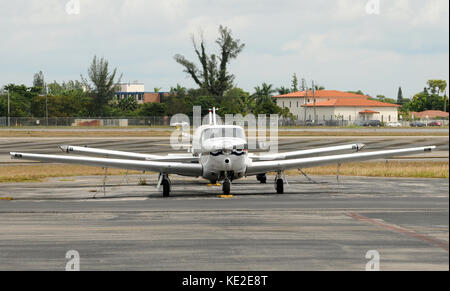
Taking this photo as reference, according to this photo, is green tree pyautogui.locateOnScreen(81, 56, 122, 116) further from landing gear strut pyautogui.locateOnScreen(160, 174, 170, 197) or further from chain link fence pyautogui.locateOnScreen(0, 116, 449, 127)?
landing gear strut pyautogui.locateOnScreen(160, 174, 170, 197)

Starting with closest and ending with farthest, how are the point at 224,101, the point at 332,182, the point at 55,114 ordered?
the point at 332,182 < the point at 224,101 < the point at 55,114

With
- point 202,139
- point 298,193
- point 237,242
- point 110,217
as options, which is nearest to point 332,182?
point 298,193

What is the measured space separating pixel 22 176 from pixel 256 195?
15983 mm

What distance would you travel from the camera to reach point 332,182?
99.3ft

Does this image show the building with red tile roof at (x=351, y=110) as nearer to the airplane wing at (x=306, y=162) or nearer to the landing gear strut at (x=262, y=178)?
the landing gear strut at (x=262, y=178)

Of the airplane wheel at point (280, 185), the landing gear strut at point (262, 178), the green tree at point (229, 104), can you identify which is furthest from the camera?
the green tree at point (229, 104)

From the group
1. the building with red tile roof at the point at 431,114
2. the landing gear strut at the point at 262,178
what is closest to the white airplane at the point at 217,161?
the landing gear strut at the point at 262,178

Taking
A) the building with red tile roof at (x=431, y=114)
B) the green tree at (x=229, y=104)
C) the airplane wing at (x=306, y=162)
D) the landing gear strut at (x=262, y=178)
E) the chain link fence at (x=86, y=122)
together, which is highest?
the green tree at (x=229, y=104)

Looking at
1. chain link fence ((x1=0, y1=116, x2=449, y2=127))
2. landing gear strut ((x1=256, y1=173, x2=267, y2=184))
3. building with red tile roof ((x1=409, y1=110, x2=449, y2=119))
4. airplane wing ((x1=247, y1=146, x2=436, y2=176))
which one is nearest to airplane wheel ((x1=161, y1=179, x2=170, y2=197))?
airplane wing ((x1=247, y1=146, x2=436, y2=176))

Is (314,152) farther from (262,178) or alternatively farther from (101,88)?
(101,88)

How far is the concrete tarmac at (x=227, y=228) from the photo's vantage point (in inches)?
459

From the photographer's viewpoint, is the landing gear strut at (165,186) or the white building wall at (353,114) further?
the white building wall at (353,114)

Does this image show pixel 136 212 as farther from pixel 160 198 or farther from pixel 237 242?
pixel 237 242

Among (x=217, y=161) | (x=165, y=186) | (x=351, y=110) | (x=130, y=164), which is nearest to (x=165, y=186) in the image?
(x=165, y=186)
